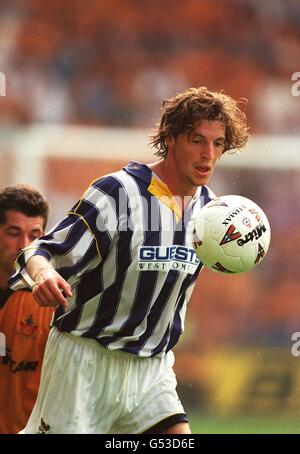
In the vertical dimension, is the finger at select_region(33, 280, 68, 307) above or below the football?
below

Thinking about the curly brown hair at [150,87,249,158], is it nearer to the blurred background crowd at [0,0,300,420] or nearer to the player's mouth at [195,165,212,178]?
the player's mouth at [195,165,212,178]

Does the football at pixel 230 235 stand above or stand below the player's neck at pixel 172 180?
below

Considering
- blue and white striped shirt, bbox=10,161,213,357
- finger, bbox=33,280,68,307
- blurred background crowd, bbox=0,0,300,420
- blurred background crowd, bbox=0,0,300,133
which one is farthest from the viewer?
blurred background crowd, bbox=0,0,300,133

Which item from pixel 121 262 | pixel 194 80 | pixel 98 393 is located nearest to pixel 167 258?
pixel 121 262

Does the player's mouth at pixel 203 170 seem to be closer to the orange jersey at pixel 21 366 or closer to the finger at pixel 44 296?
the finger at pixel 44 296

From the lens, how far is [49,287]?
319 centimetres

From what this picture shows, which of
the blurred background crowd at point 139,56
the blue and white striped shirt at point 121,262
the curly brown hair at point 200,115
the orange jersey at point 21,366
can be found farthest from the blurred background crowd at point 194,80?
the blue and white striped shirt at point 121,262

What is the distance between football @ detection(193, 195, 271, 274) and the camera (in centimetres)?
357

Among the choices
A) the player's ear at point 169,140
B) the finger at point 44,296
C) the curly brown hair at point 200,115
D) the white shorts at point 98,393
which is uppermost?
the curly brown hair at point 200,115

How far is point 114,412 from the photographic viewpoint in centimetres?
365

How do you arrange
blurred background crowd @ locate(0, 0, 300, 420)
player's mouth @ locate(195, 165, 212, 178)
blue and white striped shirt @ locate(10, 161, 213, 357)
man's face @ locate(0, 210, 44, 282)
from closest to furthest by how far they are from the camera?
blue and white striped shirt @ locate(10, 161, 213, 357)
player's mouth @ locate(195, 165, 212, 178)
man's face @ locate(0, 210, 44, 282)
blurred background crowd @ locate(0, 0, 300, 420)

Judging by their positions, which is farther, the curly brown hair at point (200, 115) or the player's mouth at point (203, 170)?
the curly brown hair at point (200, 115)

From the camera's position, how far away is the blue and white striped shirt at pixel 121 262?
3.54m

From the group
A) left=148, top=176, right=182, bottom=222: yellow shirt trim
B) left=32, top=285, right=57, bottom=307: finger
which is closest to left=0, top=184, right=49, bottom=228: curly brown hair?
left=148, top=176, right=182, bottom=222: yellow shirt trim
